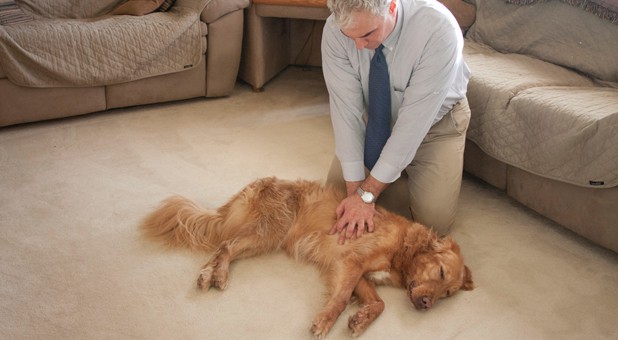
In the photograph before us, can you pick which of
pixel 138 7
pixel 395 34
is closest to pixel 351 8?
pixel 395 34

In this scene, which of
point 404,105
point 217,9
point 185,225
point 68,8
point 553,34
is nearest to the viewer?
point 404,105

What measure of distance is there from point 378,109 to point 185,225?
82 cm

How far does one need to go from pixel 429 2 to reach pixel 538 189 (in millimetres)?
929

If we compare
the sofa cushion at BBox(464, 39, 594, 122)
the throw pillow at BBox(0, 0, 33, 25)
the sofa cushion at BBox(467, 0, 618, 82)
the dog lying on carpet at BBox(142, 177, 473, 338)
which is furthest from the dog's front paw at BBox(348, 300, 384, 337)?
the throw pillow at BBox(0, 0, 33, 25)

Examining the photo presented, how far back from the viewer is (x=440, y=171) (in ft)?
7.32

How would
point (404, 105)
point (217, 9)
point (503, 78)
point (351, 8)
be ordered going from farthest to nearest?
1. point (217, 9)
2. point (503, 78)
3. point (404, 105)
4. point (351, 8)

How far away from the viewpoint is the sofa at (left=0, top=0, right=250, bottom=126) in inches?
113

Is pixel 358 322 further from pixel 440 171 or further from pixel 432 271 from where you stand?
pixel 440 171

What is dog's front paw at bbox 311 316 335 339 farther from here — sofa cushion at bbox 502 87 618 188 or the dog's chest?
sofa cushion at bbox 502 87 618 188

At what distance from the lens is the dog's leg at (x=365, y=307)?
1.78 meters

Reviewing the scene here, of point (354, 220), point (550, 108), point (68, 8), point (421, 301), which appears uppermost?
point (550, 108)

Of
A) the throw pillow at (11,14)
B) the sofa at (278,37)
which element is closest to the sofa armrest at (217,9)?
the sofa at (278,37)

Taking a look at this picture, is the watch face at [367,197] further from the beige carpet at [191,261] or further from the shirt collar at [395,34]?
the shirt collar at [395,34]

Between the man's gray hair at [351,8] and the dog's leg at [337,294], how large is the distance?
2.62 ft
